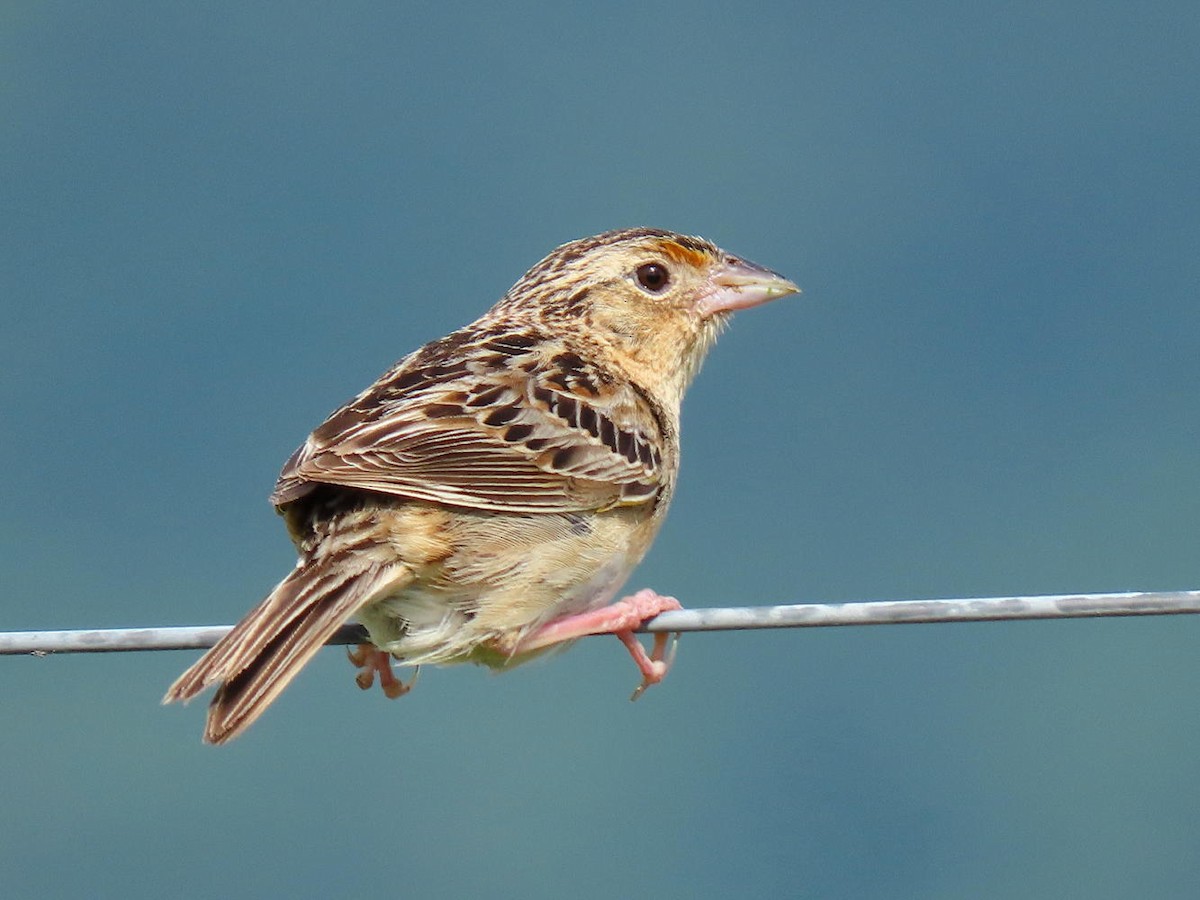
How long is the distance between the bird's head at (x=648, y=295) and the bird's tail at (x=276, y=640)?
1968mm

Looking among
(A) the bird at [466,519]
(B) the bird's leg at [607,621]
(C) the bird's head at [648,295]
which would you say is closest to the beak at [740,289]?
(C) the bird's head at [648,295]

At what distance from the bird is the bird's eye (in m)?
0.46

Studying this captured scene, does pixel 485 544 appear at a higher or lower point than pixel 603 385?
lower

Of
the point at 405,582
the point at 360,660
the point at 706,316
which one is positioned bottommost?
the point at 360,660

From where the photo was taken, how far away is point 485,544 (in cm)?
453

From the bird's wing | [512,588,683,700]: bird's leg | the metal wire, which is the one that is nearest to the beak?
the bird's wing

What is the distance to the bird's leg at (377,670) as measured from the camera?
5168 millimetres

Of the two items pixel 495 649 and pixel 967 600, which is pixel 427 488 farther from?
pixel 967 600

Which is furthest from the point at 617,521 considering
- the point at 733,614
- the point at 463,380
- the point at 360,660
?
the point at 733,614

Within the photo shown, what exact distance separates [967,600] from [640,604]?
1.46 metres

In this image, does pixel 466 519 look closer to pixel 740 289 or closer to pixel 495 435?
pixel 495 435

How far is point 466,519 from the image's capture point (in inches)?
178

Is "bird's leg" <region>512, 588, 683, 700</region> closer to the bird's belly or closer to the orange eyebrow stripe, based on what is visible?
the bird's belly

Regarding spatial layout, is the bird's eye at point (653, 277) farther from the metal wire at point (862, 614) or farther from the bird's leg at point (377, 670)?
the metal wire at point (862, 614)
